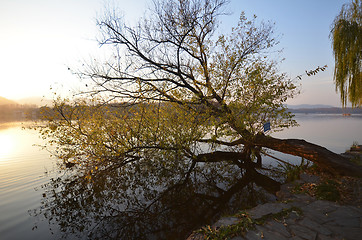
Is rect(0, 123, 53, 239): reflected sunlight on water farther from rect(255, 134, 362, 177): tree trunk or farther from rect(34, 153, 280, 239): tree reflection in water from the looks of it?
rect(255, 134, 362, 177): tree trunk

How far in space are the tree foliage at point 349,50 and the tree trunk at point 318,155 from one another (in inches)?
275

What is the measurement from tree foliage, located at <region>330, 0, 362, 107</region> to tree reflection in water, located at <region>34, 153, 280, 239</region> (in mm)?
8735

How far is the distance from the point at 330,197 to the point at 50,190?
10.00m

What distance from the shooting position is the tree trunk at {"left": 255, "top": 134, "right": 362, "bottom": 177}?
Answer: 6.54 metres

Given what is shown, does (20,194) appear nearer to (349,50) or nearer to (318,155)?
(318,155)

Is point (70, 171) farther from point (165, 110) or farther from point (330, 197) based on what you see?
point (330, 197)

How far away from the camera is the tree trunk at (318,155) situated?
21.4 ft

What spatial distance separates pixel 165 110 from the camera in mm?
9039

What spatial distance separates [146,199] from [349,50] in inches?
565

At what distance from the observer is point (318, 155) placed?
283 inches

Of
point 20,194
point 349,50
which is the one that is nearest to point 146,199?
point 20,194

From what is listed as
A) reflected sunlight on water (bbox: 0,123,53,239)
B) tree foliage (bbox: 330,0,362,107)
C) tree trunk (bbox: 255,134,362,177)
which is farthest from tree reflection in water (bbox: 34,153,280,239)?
tree foliage (bbox: 330,0,362,107)

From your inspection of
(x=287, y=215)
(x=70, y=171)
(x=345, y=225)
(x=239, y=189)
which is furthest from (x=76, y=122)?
(x=345, y=225)

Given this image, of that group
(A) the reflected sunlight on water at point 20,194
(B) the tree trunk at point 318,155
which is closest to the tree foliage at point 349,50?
(B) the tree trunk at point 318,155
